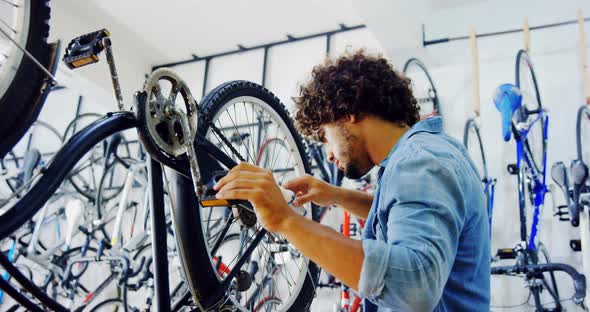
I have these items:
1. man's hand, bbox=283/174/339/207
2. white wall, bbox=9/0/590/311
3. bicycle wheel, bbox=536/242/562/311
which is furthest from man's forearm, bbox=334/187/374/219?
white wall, bbox=9/0/590/311

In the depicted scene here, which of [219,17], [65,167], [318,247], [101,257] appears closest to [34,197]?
[65,167]

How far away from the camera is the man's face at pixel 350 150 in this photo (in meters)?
1.11

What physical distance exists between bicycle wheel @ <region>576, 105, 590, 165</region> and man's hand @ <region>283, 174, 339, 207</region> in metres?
2.32

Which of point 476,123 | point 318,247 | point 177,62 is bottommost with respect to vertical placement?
point 318,247

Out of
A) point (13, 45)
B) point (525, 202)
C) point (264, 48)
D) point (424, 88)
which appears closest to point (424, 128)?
point (13, 45)

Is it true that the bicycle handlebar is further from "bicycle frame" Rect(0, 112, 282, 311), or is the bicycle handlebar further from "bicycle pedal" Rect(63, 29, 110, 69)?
"bicycle pedal" Rect(63, 29, 110, 69)

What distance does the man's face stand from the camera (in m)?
1.11

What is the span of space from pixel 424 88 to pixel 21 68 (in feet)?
10.7

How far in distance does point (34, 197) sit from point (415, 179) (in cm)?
55

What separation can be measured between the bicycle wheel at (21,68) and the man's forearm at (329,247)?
46 cm

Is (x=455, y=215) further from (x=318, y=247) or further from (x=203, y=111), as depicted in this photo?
(x=203, y=111)

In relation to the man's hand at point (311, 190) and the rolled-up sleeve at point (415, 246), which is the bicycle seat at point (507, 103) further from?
the rolled-up sleeve at point (415, 246)

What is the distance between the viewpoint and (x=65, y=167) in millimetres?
708

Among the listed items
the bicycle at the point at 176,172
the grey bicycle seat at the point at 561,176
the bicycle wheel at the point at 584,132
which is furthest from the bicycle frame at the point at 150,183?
the bicycle wheel at the point at 584,132
